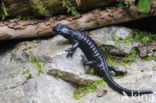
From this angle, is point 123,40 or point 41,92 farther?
point 123,40

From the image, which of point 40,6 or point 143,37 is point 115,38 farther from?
point 40,6

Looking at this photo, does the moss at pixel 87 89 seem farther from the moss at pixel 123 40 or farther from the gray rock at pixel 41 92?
the moss at pixel 123 40

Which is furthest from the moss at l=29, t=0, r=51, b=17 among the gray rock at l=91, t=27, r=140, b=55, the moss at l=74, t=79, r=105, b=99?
the moss at l=74, t=79, r=105, b=99

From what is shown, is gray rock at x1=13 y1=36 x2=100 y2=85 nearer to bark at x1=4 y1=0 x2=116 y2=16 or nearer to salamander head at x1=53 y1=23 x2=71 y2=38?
salamander head at x1=53 y1=23 x2=71 y2=38

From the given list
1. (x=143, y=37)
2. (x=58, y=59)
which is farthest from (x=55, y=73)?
(x=143, y=37)

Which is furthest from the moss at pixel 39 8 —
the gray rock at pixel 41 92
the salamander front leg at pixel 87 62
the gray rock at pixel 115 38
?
the gray rock at pixel 41 92

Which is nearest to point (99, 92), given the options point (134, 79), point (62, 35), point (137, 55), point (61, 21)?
point (134, 79)
